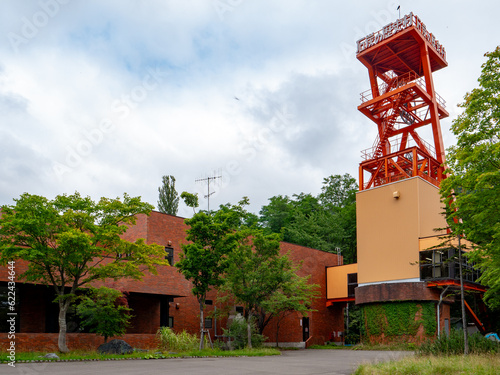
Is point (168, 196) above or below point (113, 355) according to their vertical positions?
above

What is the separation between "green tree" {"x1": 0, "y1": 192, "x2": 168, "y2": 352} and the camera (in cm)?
1916

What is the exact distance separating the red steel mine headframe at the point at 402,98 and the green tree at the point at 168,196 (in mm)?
21735

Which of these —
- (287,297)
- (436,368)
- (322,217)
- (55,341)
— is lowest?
(55,341)

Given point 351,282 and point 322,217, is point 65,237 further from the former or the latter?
Answer: point 322,217

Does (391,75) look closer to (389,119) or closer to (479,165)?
(389,119)

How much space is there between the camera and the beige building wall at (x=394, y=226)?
108 ft

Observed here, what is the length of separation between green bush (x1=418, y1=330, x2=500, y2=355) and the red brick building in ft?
40.4

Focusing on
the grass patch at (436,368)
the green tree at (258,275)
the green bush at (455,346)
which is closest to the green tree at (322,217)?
the green tree at (258,275)

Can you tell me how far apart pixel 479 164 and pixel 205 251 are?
13.0m

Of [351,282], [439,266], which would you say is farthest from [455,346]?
[351,282]

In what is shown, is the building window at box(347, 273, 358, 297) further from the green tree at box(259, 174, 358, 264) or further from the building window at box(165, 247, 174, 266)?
the building window at box(165, 247, 174, 266)

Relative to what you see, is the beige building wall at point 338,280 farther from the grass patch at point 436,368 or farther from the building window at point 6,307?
the grass patch at point 436,368

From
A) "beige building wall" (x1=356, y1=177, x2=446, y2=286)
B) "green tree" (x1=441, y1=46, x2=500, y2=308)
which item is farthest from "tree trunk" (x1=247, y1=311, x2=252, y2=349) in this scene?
"green tree" (x1=441, y1=46, x2=500, y2=308)

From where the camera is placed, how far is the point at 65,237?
1897cm
